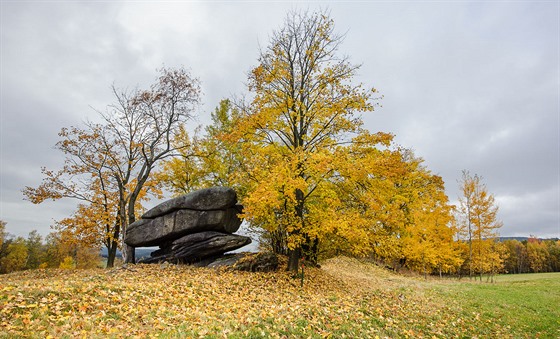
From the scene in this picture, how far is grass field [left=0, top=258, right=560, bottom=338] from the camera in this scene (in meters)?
6.20

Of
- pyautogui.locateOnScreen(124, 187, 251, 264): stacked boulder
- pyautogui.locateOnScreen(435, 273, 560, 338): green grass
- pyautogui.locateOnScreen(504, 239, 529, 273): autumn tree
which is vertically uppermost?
pyautogui.locateOnScreen(124, 187, 251, 264): stacked boulder

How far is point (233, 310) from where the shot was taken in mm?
8516

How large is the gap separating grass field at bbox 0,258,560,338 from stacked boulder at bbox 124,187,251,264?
1.61m

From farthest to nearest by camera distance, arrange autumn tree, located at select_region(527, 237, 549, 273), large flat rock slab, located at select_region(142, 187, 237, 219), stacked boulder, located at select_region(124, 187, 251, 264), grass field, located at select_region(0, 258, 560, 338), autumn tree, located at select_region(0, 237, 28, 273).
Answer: autumn tree, located at select_region(527, 237, 549, 273) < autumn tree, located at select_region(0, 237, 28, 273) < large flat rock slab, located at select_region(142, 187, 237, 219) < stacked boulder, located at select_region(124, 187, 251, 264) < grass field, located at select_region(0, 258, 560, 338)

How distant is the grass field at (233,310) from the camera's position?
6.20 meters

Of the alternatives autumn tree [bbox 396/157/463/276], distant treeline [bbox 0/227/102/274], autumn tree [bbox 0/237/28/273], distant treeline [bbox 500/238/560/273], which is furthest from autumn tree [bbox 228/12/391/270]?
distant treeline [bbox 500/238/560/273]

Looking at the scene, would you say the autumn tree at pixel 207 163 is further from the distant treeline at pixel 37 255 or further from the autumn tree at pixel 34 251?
the autumn tree at pixel 34 251

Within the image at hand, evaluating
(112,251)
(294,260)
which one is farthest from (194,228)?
(112,251)

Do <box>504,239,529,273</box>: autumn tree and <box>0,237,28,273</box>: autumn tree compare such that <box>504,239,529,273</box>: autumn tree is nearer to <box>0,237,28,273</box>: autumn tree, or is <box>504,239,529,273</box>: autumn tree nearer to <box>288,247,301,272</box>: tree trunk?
<box>288,247,301,272</box>: tree trunk

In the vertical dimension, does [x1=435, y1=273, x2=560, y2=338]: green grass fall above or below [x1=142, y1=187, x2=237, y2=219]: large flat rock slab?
below

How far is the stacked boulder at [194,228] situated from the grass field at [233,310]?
1614 millimetres

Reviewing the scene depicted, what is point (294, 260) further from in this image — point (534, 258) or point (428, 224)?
point (534, 258)

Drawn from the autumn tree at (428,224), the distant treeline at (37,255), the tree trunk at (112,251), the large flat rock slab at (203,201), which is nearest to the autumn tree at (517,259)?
the autumn tree at (428,224)

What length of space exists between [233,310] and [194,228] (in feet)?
26.1
